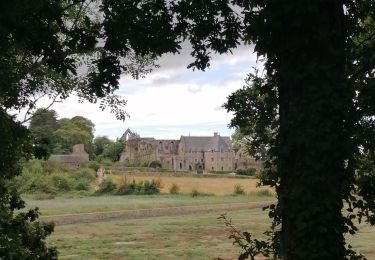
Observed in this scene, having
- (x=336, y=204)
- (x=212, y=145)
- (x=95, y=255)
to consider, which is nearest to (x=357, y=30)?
(x=336, y=204)

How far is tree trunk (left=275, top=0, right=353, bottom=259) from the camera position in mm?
4590

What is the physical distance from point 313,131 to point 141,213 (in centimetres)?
3180

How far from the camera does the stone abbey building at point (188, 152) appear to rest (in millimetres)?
112625

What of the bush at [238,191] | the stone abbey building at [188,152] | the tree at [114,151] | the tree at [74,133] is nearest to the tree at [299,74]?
the bush at [238,191]

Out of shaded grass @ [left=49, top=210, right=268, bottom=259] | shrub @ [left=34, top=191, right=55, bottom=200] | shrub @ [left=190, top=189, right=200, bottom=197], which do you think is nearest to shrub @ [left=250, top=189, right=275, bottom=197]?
shrub @ [left=190, top=189, right=200, bottom=197]

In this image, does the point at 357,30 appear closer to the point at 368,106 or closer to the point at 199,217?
the point at 368,106

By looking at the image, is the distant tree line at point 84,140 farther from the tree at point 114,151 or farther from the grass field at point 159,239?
the grass field at point 159,239

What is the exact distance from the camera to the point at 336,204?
15.3ft

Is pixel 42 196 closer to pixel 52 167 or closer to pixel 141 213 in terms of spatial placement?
pixel 141 213

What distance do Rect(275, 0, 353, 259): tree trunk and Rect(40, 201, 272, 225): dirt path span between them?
1040 inches

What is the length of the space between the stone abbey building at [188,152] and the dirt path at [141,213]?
2696 inches

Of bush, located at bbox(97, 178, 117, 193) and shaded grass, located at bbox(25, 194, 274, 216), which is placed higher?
bush, located at bbox(97, 178, 117, 193)

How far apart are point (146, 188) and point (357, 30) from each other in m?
46.1

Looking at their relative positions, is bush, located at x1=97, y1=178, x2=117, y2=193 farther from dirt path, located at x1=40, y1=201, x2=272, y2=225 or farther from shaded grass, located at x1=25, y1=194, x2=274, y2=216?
dirt path, located at x1=40, y1=201, x2=272, y2=225
